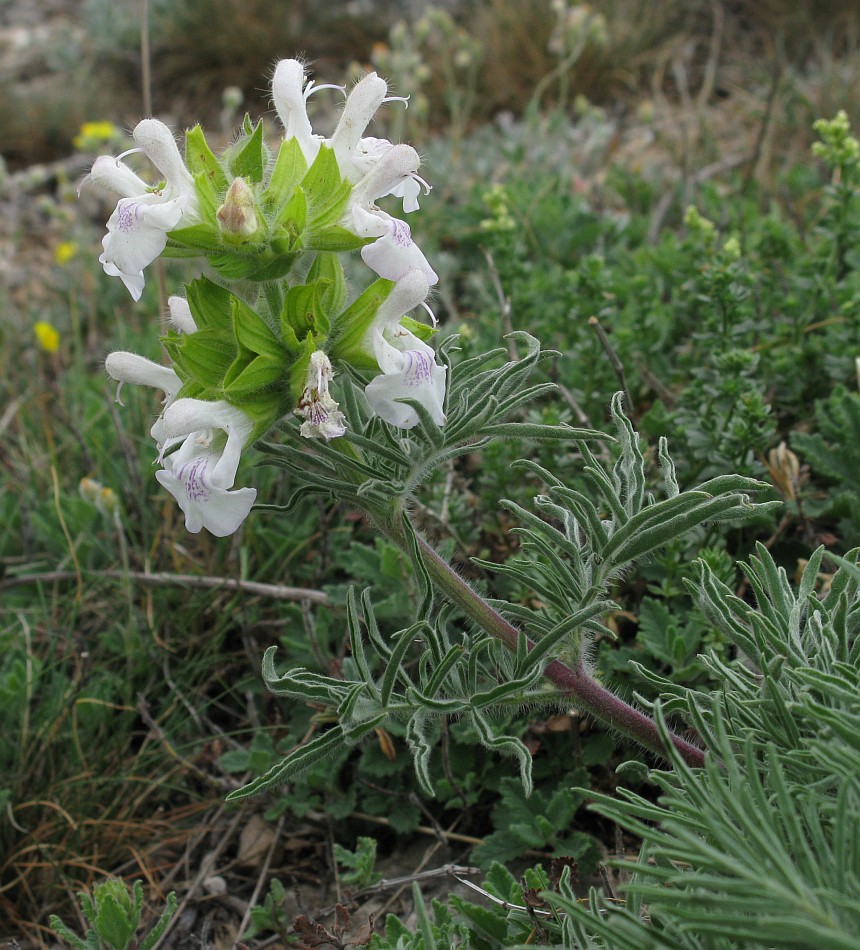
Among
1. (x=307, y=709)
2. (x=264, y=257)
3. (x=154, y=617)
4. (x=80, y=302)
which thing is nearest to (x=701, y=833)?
(x=264, y=257)

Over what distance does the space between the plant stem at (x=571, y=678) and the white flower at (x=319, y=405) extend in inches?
9.8

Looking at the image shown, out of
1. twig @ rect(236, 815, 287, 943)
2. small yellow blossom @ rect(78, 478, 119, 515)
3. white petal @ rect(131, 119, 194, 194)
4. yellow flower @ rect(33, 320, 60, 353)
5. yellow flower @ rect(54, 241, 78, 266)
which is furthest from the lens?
yellow flower @ rect(54, 241, 78, 266)

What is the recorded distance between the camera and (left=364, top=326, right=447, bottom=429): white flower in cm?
124

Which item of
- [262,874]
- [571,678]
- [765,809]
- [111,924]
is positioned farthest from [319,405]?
[262,874]

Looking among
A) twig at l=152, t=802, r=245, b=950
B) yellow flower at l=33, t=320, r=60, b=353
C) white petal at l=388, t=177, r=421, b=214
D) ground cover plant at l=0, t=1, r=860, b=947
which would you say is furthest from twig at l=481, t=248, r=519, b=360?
yellow flower at l=33, t=320, r=60, b=353

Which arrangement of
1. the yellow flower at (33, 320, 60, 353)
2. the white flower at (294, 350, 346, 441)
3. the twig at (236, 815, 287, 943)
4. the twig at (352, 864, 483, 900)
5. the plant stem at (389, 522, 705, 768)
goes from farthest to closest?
the yellow flower at (33, 320, 60, 353) < the twig at (236, 815, 287, 943) < the twig at (352, 864, 483, 900) < the plant stem at (389, 522, 705, 768) < the white flower at (294, 350, 346, 441)

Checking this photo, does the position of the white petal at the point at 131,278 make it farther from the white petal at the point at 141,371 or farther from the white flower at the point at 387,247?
the white flower at the point at 387,247

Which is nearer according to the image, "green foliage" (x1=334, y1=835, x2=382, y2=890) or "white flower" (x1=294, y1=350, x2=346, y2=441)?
"white flower" (x1=294, y1=350, x2=346, y2=441)

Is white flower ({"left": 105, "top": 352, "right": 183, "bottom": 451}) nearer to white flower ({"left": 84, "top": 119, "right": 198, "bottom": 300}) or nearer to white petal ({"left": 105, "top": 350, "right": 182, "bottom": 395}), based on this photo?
white petal ({"left": 105, "top": 350, "right": 182, "bottom": 395})

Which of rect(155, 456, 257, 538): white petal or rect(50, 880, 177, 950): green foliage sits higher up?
rect(155, 456, 257, 538): white petal

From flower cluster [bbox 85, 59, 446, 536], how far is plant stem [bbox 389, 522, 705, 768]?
272 mm

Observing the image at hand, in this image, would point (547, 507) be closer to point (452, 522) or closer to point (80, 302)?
point (452, 522)

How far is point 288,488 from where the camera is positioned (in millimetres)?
2781

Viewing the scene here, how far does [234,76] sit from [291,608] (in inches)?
245
